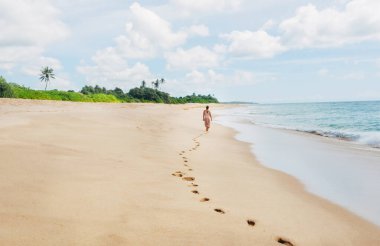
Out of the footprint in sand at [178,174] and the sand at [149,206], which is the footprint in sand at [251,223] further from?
the footprint in sand at [178,174]

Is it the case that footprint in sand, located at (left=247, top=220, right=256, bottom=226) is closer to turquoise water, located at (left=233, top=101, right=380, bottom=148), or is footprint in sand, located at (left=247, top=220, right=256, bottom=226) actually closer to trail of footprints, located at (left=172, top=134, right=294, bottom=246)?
trail of footprints, located at (left=172, top=134, right=294, bottom=246)

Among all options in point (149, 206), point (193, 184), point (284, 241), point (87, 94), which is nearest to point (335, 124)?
point (193, 184)

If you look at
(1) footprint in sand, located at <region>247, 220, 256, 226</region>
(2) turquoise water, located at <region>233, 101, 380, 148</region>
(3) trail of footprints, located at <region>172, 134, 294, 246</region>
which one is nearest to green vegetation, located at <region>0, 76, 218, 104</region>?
(2) turquoise water, located at <region>233, 101, 380, 148</region>

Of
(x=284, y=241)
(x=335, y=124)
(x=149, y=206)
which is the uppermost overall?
(x=149, y=206)

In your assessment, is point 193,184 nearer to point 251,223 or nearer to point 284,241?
point 251,223

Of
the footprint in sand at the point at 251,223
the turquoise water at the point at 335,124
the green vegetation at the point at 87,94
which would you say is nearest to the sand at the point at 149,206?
Answer: the footprint in sand at the point at 251,223

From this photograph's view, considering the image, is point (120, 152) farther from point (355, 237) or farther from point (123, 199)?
point (355, 237)

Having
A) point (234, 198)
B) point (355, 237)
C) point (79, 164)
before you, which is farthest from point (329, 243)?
point (79, 164)

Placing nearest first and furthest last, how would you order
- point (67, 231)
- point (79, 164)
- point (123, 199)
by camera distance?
point (67, 231)
point (123, 199)
point (79, 164)

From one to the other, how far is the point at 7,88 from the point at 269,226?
49.2 meters

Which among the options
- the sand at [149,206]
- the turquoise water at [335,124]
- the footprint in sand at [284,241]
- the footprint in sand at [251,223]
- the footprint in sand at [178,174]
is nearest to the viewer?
the sand at [149,206]

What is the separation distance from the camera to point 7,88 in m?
46.2

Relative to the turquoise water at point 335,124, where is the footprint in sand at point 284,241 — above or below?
above

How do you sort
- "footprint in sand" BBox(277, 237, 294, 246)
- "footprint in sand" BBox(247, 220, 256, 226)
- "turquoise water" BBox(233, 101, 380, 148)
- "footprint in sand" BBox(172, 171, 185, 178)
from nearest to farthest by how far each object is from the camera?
1. "footprint in sand" BBox(277, 237, 294, 246)
2. "footprint in sand" BBox(247, 220, 256, 226)
3. "footprint in sand" BBox(172, 171, 185, 178)
4. "turquoise water" BBox(233, 101, 380, 148)
